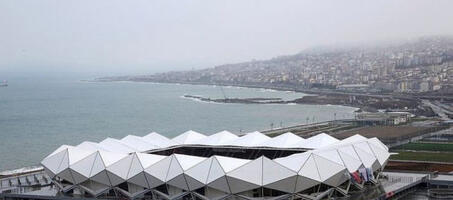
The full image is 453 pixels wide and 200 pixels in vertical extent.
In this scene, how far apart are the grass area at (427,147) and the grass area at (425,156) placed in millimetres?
1692

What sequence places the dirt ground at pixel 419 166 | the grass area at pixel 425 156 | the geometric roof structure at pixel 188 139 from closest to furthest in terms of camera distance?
the dirt ground at pixel 419 166 < the geometric roof structure at pixel 188 139 < the grass area at pixel 425 156

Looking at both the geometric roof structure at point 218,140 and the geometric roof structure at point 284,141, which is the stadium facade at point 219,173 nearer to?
the geometric roof structure at point 284,141

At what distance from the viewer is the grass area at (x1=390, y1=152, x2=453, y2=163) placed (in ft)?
105

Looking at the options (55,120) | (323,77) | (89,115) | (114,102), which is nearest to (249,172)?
(55,120)

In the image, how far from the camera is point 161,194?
2175cm

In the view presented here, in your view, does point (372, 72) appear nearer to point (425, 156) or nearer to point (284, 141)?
point (425, 156)

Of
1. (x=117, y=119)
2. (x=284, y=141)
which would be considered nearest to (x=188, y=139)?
(x=284, y=141)

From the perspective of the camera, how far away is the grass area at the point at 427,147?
36062 millimetres

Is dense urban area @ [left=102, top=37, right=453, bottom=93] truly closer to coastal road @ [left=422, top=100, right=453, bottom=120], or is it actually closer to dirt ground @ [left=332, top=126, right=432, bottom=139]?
coastal road @ [left=422, top=100, right=453, bottom=120]

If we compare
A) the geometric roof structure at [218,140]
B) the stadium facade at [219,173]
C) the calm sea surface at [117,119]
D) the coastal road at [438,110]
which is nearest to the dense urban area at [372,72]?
the coastal road at [438,110]

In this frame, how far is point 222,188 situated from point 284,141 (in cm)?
689

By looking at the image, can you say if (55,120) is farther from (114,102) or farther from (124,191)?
(124,191)

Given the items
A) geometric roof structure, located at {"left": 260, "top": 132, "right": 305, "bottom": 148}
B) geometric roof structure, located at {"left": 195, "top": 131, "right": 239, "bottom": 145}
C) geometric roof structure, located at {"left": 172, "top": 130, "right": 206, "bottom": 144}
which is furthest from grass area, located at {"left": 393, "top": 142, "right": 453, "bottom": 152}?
geometric roof structure, located at {"left": 172, "top": 130, "right": 206, "bottom": 144}

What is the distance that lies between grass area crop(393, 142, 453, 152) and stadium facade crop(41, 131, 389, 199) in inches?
451
